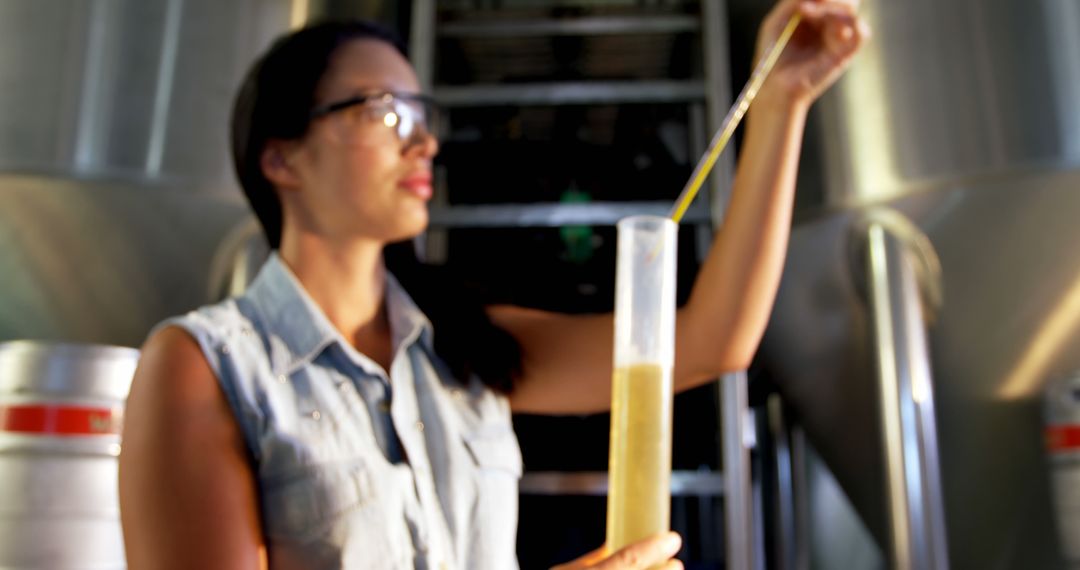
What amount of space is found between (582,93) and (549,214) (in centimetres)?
25

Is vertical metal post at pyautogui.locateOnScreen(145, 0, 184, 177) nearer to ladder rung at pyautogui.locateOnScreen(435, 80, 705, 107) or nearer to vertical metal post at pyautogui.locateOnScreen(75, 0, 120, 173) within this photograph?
vertical metal post at pyautogui.locateOnScreen(75, 0, 120, 173)

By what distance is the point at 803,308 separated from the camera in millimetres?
1746

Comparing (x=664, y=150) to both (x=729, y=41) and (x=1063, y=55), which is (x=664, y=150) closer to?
(x=729, y=41)

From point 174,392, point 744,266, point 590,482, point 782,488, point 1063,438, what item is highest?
point 744,266

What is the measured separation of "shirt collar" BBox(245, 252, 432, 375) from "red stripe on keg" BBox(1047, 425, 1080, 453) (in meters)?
0.94

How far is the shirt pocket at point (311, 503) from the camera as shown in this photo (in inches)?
37.4

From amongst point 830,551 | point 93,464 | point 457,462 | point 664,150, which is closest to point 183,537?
point 457,462

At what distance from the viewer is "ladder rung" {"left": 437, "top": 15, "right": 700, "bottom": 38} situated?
1.88 metres

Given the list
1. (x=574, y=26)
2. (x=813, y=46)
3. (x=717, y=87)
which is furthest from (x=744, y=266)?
(x=574, y=26)

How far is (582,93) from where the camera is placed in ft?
5.99

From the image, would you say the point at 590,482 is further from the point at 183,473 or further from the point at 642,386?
the point at 642,386

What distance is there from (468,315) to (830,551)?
1251 millimetres

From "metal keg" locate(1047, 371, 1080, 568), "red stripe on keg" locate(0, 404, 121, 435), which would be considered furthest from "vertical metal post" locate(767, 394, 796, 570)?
"red stripe on keg" locate(0, 404, 121, 435)

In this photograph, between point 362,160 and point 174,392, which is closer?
point 174,392
